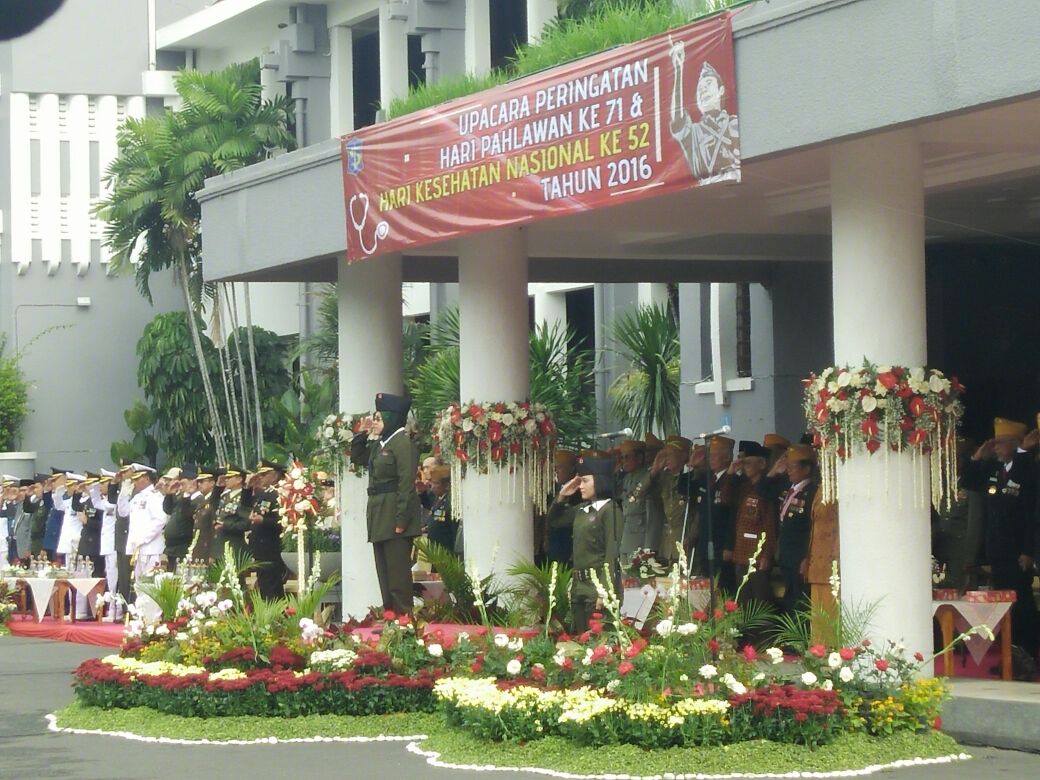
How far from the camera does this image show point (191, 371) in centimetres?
3853

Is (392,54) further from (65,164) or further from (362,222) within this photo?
(362,222)

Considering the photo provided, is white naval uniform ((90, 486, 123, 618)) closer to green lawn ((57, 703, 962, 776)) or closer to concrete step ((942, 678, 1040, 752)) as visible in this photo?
green lawn ((57, 703, 962, 776))

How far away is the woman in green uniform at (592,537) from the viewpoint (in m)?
13.8

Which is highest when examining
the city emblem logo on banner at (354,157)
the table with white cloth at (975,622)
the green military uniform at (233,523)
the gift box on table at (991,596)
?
the city emblem logo on banner at (354,157)

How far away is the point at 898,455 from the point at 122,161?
25416mm

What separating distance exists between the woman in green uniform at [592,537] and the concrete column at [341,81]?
→ 2265 cm

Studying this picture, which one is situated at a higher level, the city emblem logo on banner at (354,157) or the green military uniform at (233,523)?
the city emblem logo on banner at (354,157)

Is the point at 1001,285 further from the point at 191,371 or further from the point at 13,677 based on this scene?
the point at 191,371

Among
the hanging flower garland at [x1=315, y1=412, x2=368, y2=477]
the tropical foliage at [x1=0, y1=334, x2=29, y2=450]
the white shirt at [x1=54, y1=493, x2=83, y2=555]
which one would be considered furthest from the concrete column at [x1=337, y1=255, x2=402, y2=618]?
the tropical foliage at [x1=0, y1=334, x2=29, y2=450]

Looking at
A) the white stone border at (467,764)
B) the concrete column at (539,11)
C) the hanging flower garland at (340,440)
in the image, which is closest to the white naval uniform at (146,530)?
the hanging flower garland at (340,440)

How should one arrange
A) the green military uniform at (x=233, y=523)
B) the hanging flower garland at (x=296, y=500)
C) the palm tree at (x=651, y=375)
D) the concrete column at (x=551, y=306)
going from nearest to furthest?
the hanging flower garland at (x=296, y=500), the green military uniform at (x=233, y=523), the palm tree at (x=651, y=375), the concrete column at (x=551, y=306)

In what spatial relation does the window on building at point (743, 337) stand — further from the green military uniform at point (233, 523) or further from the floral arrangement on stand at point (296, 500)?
the green military uniform at point (233, 523)

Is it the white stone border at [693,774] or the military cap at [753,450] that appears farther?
the military cap at [753,450]

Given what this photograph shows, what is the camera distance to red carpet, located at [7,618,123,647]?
21438mm
